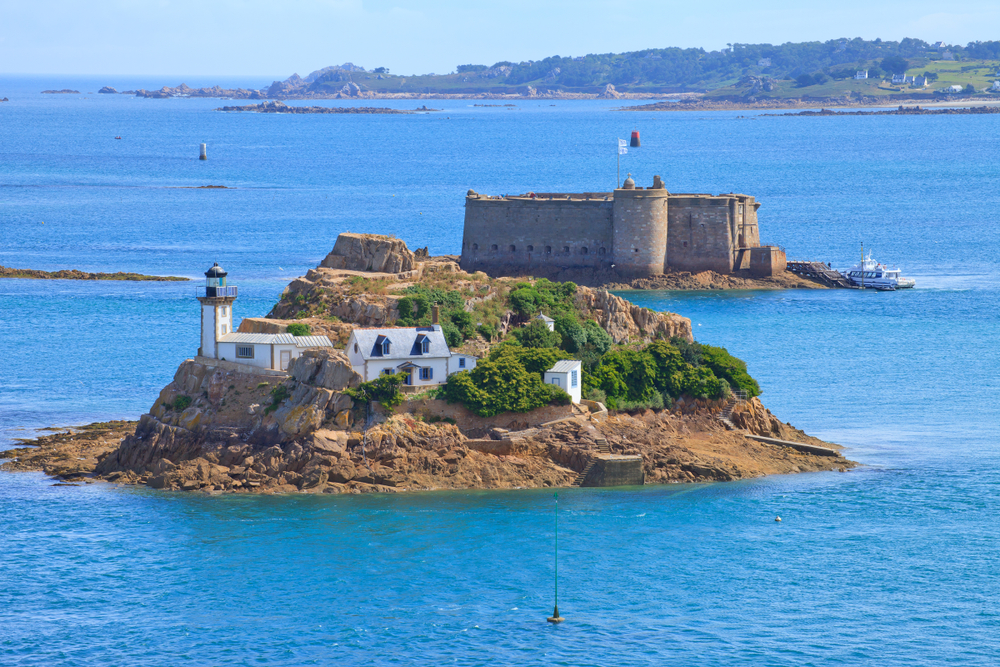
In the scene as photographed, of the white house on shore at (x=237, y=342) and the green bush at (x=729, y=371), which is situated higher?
the white house on shore at (x=237, y=342)

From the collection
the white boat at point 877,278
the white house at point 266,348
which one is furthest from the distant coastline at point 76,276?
the white house at point 266,348

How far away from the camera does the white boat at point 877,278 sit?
4161 inches

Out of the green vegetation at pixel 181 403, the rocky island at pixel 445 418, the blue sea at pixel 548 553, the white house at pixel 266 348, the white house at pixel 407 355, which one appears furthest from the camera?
the white house at pixel 266 348

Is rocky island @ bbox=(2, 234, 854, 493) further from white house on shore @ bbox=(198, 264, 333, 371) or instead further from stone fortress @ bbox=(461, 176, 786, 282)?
stone fortress @ bbox=(461, 176, 786, 282)

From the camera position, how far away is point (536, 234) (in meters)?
105

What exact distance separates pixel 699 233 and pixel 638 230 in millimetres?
4855

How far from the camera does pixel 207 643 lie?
4184 centimetres

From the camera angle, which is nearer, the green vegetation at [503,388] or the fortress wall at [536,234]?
the green vegetation at [503,388]

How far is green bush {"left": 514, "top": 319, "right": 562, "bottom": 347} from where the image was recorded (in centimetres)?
6072

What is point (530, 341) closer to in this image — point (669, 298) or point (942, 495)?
point (942, 495)

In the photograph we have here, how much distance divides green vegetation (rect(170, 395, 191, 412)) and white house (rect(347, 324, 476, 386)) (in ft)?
21.2

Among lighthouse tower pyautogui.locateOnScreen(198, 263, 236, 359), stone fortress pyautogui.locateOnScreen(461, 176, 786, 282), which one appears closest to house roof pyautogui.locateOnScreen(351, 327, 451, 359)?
lighthouse tower pyautogui.locateOnScreen(198, 263, 236, 359)

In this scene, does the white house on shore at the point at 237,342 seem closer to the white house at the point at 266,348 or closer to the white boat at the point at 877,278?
the white house at the point at 266,348

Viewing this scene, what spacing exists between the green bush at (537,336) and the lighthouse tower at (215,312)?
11.9 meters
